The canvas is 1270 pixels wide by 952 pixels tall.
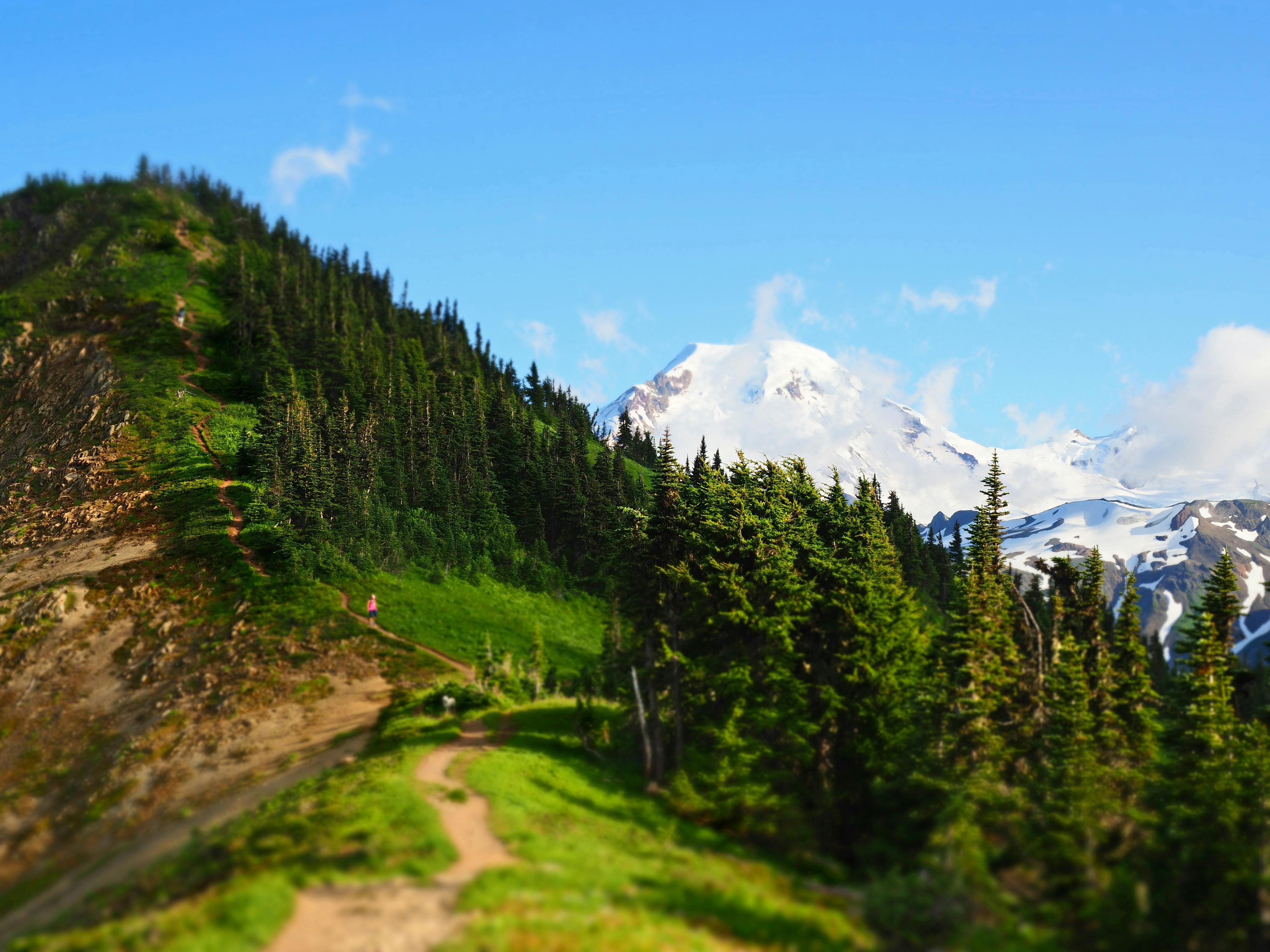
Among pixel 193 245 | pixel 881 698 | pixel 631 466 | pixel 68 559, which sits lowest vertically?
pixel 881 698

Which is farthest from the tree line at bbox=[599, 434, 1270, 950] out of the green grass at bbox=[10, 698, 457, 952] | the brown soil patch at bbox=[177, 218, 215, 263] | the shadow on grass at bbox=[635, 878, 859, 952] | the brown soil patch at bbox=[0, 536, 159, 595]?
the brown soil patch at bbox=[177, 218, 215, 263]

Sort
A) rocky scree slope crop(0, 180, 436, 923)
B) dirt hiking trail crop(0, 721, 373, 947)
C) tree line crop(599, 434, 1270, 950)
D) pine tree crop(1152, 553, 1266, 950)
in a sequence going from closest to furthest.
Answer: pine tree crop(1152, 553, 1266, 950)
tree line crop(599, 434, 1270, 950)
dirt hiking trail crop(0, 721, 373, 947)
rocky scree slope crop(0, 180, 436, 923)

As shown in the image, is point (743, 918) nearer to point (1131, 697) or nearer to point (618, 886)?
point (618, 886)

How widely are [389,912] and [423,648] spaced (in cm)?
3772

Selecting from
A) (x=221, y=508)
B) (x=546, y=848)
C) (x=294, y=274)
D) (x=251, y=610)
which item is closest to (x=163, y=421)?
(x=221, y=508)

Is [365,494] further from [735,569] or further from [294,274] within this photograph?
[294,274]

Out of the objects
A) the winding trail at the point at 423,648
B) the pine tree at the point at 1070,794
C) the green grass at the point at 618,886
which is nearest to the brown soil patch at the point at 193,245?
the winding trail at the point at 423,648

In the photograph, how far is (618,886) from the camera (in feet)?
78.9

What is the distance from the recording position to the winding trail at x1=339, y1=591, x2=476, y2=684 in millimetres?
55062

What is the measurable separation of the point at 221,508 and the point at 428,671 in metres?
32.8

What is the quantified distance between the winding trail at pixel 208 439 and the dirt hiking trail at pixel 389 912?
4625cm

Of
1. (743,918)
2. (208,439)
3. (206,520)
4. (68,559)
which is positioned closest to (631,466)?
(208,439)

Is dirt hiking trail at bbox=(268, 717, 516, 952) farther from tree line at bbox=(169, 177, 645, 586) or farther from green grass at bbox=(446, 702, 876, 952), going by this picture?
tree line at bbox=(169, 177, 645, 586)

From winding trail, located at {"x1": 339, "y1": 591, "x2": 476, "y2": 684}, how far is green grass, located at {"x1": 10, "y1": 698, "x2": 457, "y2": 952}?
66.3ft
